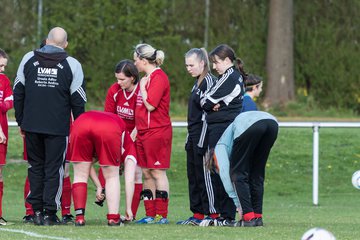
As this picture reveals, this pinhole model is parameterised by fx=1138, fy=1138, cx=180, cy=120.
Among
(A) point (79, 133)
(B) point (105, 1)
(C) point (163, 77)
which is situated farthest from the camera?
(B) point (105, 1)

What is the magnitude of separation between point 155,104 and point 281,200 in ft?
20.0

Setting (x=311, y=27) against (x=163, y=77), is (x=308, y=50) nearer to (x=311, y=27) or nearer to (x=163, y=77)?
(x=311, y=27)

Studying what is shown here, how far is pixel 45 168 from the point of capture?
40.0 feet

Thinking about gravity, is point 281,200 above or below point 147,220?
below

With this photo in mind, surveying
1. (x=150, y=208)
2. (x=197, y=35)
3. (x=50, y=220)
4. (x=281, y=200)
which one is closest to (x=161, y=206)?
(x=150, y=208)

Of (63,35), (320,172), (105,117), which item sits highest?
(63,35)

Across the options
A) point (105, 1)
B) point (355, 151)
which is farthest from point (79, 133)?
point (105, 1)

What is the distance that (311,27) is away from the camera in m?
33.0

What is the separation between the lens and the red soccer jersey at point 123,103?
1312cm

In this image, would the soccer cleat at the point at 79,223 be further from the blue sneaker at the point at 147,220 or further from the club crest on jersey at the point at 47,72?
the club crest on jersey at the point at 47,72

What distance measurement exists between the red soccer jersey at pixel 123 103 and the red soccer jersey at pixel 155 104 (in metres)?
0.15

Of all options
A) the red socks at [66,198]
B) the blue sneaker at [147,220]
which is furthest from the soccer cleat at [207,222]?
the red socks at [66,198]

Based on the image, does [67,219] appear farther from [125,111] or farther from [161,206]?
[125,111]

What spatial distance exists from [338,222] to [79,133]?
3.30 metres
